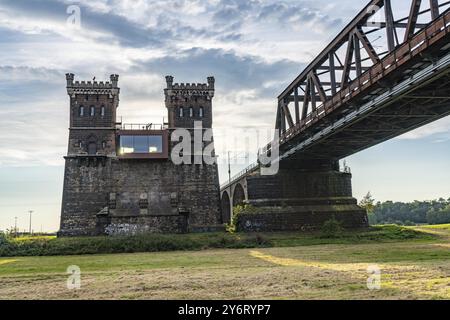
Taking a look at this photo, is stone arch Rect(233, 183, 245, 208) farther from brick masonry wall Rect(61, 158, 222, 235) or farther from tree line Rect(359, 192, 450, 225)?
tree line Rect(359, 192, 450, 225)

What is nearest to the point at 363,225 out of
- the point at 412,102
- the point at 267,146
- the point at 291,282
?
the point at 267,146

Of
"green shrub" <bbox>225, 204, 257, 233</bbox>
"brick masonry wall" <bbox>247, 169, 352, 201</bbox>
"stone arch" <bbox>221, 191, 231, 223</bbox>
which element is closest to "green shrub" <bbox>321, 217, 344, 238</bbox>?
"brick masonry wall" <bbox>247, 169, 352, 201</bbox>

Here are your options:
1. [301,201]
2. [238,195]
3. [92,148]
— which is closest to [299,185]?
[301,201]

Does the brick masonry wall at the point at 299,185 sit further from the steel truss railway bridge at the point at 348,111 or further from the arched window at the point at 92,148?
the arched window at the point at 92,148

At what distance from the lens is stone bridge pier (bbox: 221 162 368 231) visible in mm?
47500

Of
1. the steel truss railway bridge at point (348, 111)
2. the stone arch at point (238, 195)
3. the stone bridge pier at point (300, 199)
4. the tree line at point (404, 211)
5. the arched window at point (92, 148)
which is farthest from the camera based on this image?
the tree line at point (404, 211)

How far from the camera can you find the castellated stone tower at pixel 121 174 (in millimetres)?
53312

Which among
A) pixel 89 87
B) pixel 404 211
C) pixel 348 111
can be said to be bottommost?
pixel 404 211

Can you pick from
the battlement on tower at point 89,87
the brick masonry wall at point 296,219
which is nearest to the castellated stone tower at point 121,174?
the battlement on tower at point 89,87

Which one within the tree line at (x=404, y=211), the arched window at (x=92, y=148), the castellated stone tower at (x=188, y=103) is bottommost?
the tree line at (x=404, y=211)

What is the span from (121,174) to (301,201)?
891 inches

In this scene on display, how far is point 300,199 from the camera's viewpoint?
49.4 m

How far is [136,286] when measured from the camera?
14344mm

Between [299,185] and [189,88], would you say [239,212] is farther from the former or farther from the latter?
[189,88]
